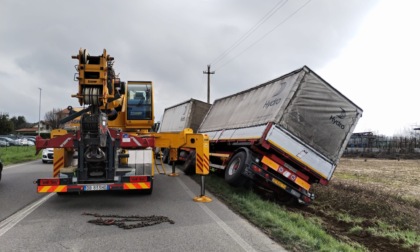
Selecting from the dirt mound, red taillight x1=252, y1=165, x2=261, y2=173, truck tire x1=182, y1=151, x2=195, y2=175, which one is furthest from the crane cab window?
the dirt mound

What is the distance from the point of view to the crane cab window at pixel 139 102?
37.7 ft

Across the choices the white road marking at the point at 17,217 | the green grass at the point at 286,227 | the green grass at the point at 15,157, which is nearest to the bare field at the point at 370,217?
the green grass at the point at 286,227

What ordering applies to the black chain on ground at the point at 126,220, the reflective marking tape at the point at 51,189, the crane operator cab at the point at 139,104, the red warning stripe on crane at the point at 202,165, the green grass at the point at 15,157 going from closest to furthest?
the black chain on ground at the point at 126,220, the reflective marking tape at the point at 51,189, the red warning stripe on crane at the point at 202,165, the crane operator cab at the point at 139,104, the green grass at the point at 15,157

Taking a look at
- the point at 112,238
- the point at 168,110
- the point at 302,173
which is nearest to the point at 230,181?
the point at 302,173

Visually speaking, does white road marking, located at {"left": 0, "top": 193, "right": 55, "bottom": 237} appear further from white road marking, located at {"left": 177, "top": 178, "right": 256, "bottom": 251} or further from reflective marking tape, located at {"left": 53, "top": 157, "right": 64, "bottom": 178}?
white road marking, located at {"left": 177, "top": 178, "right": 256, "bottom": 251}

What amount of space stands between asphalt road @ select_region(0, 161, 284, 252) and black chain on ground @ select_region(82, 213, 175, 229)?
0.14 metres

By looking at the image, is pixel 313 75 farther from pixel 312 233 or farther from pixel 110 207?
pixel 110 207

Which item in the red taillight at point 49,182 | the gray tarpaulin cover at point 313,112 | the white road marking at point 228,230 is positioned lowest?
the white road marking at point 228,230

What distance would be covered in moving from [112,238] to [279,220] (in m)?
3.08

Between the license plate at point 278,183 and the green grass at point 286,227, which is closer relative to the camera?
the green grass at point 286,227

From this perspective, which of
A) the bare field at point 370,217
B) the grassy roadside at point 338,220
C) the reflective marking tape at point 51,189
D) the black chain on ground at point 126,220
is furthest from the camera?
the reflective marking tape at point 51,189

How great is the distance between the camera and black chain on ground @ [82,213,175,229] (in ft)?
20.7

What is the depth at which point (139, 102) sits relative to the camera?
37.8 feet

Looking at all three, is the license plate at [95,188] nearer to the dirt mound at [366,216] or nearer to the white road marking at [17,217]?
the white road marking at [17,217]
